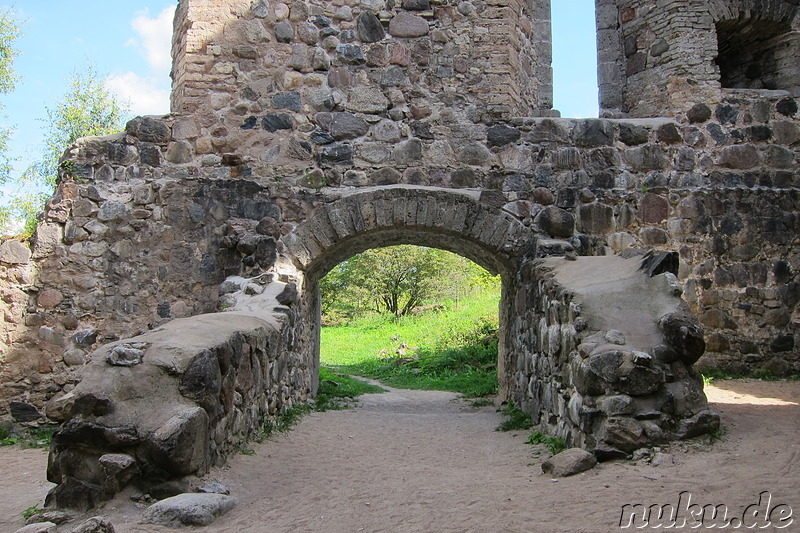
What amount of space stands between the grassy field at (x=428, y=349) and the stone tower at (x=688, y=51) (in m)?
3.90

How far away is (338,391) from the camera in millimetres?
8195

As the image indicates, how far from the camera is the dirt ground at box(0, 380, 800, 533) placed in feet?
9.73

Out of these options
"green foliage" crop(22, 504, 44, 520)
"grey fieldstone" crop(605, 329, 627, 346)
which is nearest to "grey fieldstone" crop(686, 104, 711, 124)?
"grey fieldstone" crop(605, 329, 627, 346)

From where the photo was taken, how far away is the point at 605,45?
26.7ft

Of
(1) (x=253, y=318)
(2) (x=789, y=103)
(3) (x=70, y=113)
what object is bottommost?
(1) (x=253, y=318)

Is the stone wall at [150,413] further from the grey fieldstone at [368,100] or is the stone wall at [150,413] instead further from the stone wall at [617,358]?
the grey fieldstone at [368,100]

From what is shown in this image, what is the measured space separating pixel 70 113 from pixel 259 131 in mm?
15777

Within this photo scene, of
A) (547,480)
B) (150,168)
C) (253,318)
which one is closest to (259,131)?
(150,168)

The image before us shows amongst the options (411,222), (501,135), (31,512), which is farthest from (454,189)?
(31,512)

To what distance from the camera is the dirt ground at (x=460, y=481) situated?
297cm

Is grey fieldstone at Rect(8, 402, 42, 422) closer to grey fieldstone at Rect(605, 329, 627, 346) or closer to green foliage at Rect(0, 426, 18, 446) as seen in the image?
green foliage at Rect(0, 426, 18, 446)

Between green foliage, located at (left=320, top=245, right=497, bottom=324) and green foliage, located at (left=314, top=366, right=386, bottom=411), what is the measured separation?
8.65 m

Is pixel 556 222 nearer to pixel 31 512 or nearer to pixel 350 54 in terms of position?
pixel 350 54

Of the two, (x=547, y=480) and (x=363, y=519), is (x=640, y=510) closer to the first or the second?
(x=547, y=480)
